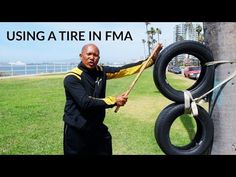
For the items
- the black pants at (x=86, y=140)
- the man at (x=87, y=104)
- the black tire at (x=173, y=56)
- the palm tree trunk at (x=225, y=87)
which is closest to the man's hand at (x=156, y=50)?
the man at (x=87, y=104)

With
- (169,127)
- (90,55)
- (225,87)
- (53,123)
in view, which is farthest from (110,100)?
(53,123)

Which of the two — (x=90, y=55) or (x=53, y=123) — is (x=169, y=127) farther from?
(x=53, y=123)

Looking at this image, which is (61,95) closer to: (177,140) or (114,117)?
(114,117)

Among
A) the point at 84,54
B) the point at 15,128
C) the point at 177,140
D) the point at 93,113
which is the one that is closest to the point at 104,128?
the point at 93,113

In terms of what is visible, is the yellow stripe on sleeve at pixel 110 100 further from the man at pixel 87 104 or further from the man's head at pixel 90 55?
the man's head at pixel 90 55

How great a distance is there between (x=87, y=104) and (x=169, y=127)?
2.31 feet

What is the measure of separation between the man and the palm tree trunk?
567 mm

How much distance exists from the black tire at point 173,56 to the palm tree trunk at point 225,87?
65mm

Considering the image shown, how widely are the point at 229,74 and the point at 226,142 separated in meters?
0.56

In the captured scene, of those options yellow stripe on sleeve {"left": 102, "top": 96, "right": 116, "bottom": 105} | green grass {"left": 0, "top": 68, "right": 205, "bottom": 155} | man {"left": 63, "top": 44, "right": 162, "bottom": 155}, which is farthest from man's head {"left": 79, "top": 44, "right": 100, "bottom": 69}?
green grass {"left": 0, "top": 68, "right": 205, "bottom": 155}

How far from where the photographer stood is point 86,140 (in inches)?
139

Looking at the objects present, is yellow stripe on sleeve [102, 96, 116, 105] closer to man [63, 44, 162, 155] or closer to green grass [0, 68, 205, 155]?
man [63, 44, 162, 155]

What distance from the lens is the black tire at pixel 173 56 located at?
3.12m

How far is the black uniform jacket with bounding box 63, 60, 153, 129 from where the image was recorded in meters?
3.28
